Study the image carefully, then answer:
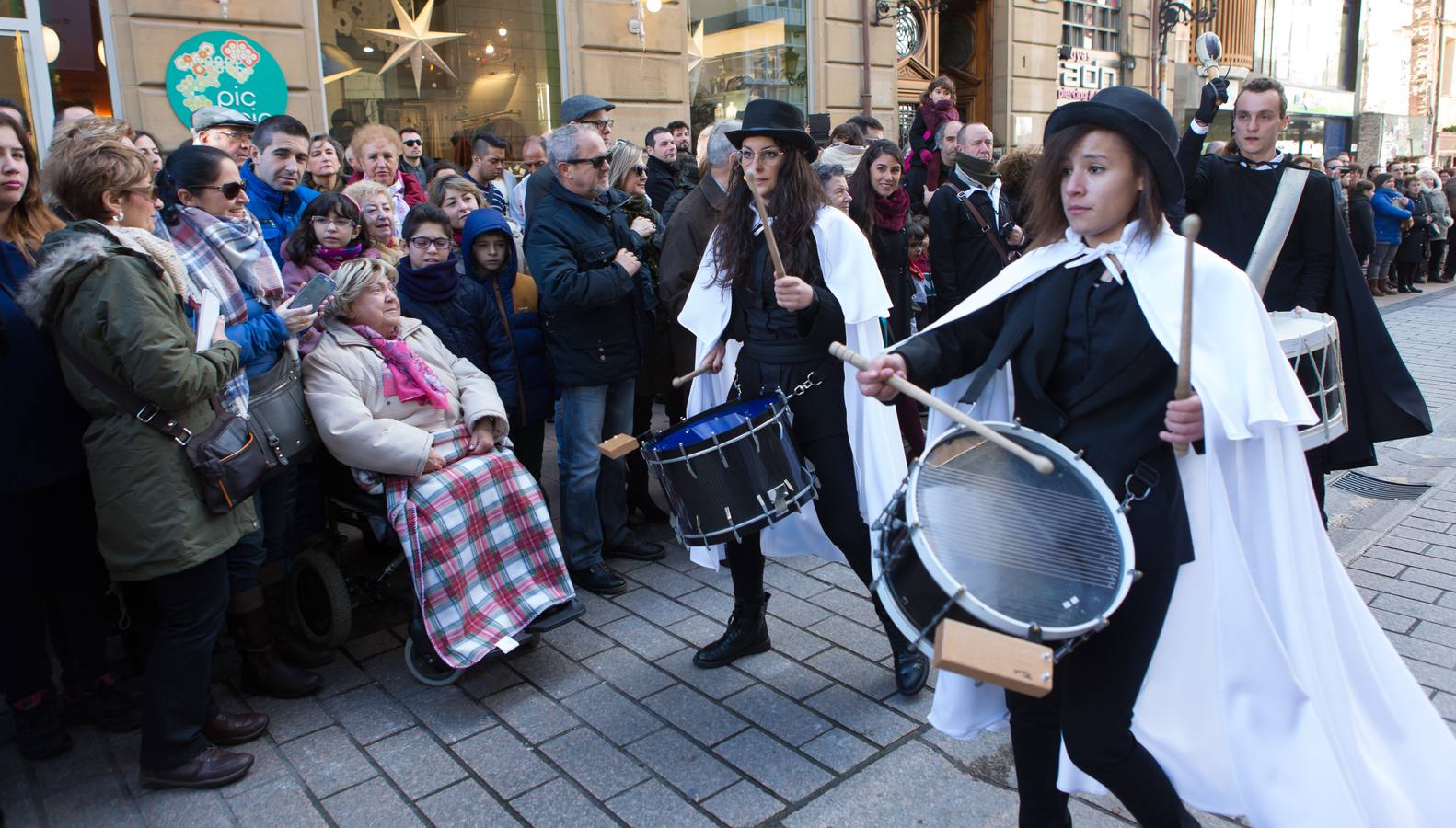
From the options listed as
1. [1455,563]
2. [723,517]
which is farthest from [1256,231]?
[723,517]

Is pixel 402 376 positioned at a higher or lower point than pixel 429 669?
higher

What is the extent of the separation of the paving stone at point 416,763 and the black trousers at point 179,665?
556mm

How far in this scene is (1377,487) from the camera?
6.12m

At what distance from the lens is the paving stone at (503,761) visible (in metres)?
3.16

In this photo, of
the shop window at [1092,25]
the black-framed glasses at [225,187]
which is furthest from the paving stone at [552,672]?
the shop window at [1092,25]

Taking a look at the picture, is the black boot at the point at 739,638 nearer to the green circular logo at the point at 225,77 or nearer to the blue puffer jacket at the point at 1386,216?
the green circular logo at the point at 225,77

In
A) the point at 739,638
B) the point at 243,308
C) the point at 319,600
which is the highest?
the point at 243,308

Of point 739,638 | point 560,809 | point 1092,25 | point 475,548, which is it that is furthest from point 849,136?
point 1092,25

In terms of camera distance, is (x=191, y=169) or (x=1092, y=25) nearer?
(x=191, y=169)

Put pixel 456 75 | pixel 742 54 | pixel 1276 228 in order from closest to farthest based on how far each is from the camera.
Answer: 1. pixel 1276 228
2. pixel 456 75
3. pixel 742 54

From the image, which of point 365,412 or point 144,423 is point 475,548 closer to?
point 365,412

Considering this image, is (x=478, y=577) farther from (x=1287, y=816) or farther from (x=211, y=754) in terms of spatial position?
(x=1287, y=816)

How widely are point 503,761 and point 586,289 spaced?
1990 mm

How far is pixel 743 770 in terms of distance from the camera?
3189 mm
